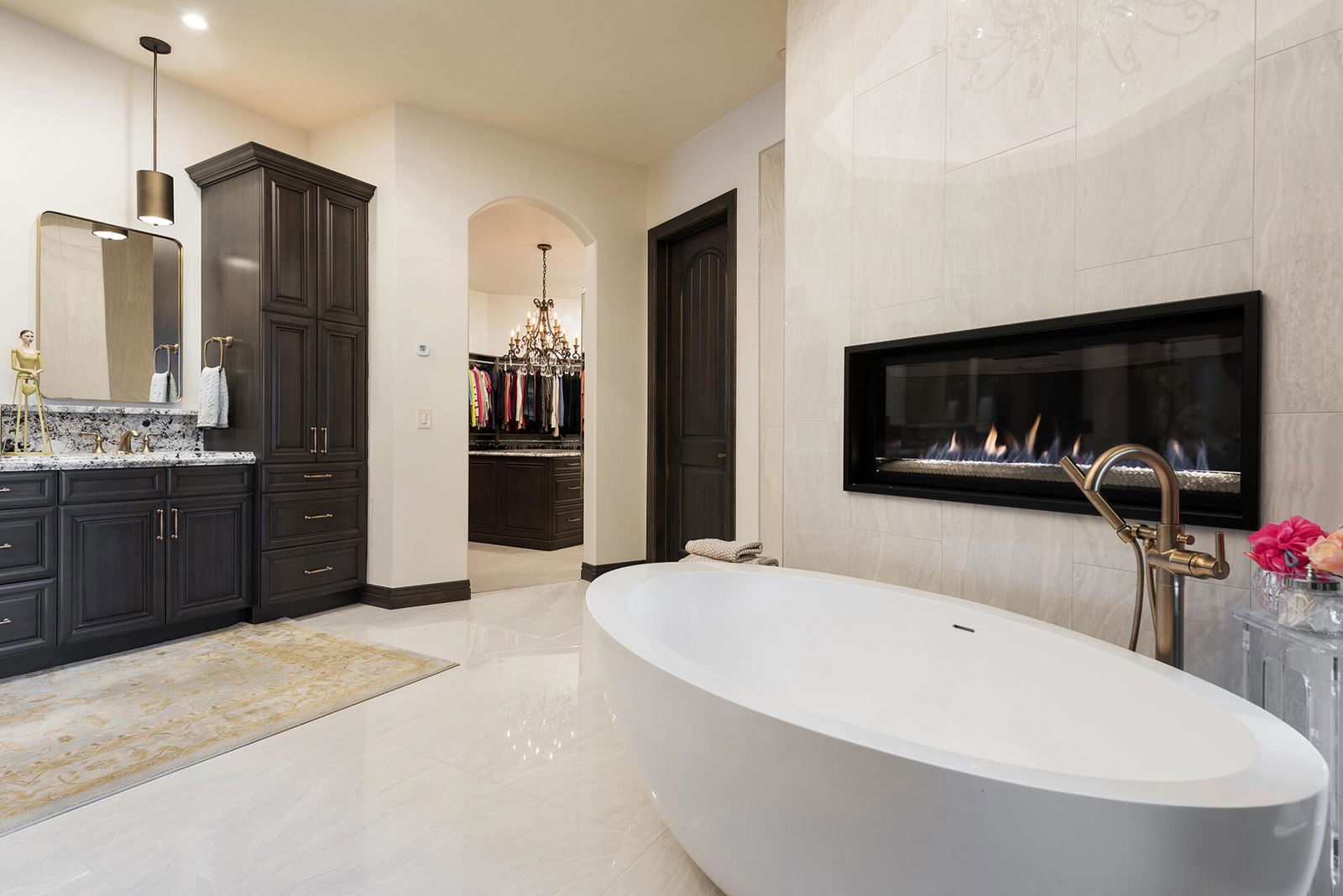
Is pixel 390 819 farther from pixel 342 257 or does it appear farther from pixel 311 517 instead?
pixel 342 257

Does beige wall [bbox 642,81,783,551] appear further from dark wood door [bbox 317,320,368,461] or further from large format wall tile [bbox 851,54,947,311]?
dark wood door [bbox 317,320,368,461]

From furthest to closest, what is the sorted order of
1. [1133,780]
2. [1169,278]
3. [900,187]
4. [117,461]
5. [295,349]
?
[295,349], [117,461], [900,187], [1169,278], [1133,780]

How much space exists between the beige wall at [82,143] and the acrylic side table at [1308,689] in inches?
173

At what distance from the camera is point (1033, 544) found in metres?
1.89

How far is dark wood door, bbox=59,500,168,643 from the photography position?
2.78 meters

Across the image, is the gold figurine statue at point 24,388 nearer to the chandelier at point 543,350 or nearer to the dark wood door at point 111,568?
the dark wood door at point 111,568

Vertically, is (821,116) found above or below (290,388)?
above

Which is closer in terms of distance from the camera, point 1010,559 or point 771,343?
point 1010,559

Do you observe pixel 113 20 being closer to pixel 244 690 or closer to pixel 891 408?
pixel 244 690

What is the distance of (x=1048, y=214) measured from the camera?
1.86 m

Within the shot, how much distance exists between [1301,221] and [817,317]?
4.45 feet

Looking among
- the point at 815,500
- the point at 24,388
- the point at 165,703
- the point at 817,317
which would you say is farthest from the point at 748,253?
the point at 24,388

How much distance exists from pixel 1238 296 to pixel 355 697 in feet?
9.33

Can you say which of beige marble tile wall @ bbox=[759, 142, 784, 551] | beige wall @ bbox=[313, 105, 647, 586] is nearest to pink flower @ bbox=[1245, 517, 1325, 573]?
beige marble tile wall @ bbox=[759, 142, 784, 551]
